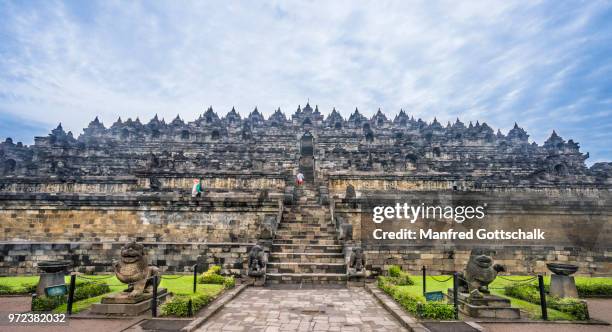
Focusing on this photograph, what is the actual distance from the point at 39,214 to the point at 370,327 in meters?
14.0

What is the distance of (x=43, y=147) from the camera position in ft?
113

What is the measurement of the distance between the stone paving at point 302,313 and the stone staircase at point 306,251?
1097mm

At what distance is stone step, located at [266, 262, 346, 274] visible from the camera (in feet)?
34.2

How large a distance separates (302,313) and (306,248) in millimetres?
4698

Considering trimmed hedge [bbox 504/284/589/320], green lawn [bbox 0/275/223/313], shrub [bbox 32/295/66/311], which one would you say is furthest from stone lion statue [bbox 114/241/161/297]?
trimmed hedge [bbox 504/284/589/320]

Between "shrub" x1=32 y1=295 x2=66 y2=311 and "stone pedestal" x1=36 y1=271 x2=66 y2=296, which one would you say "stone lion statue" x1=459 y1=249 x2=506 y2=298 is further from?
"stone pedestal" x1=36 y1=271 x2=66 y2=296

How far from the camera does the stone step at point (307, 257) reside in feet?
35.7

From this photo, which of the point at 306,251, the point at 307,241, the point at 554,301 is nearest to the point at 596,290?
the point at 554,301

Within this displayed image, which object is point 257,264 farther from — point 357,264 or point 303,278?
point 357,264

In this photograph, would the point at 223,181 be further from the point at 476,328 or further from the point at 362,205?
the point at 476,328

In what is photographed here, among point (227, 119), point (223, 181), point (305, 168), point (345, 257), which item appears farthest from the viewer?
point (227, 119)

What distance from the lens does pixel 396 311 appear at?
21.4ft

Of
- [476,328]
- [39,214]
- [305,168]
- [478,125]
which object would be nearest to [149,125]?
[305,168]

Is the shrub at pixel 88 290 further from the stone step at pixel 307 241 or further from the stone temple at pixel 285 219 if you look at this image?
the stone step at pixel 307 241
